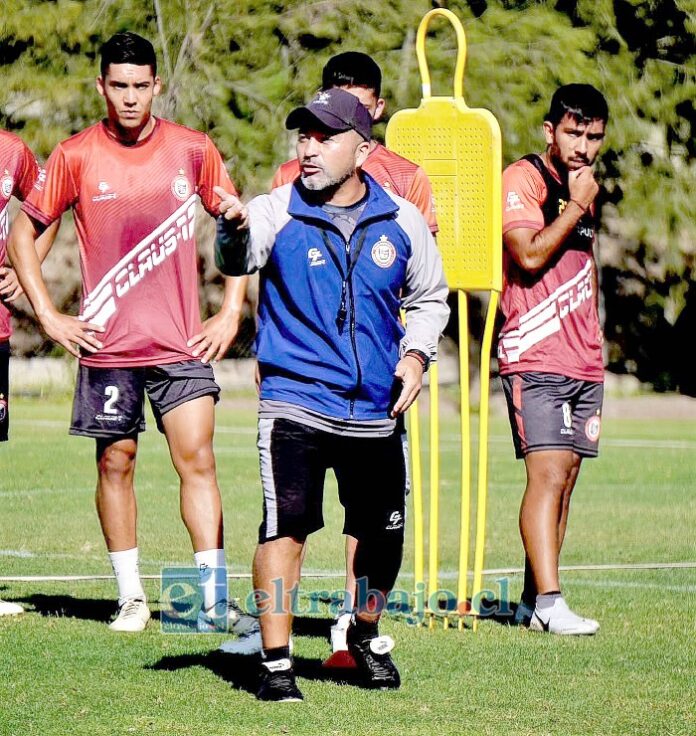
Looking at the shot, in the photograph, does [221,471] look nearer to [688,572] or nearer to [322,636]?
[688,572]

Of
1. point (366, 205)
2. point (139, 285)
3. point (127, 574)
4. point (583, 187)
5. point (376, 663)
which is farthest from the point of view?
point (583, 187)

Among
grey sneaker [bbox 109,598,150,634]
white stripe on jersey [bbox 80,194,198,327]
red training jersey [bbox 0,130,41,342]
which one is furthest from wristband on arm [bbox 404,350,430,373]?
red training jersey [bbox 0,130,41,342]

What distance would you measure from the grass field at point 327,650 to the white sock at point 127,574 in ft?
0.65

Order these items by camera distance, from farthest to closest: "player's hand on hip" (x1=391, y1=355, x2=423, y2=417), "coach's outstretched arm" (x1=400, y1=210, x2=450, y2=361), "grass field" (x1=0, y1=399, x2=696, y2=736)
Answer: "coach's outstretched arm" (x1=400, y1=210, x2=450, y2=361), "player's hand on hip" (x1=391, y1=355, x2=423, y2=417), "grass field" (x1=0, y1=399, x2=696, y2=736)

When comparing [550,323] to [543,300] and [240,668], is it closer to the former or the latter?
[543,300]

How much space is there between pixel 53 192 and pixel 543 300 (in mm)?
2306

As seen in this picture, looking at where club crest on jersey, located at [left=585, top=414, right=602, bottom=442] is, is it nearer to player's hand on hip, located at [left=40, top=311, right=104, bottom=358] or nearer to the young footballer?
the young footballer

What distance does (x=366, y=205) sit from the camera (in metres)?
6.51

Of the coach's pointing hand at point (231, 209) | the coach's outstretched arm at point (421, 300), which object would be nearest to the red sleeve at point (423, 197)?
the coach's outstretched arm at point (421, 300)

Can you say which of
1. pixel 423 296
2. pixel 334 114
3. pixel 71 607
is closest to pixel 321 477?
pixel 423 296

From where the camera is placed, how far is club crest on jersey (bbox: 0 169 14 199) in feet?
28.0

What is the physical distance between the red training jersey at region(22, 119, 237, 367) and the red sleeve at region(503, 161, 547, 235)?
52.7 inches

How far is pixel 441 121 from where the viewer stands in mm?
8016

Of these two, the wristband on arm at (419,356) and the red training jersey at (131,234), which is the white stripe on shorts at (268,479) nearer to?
the wristband on arm at (419,356)
